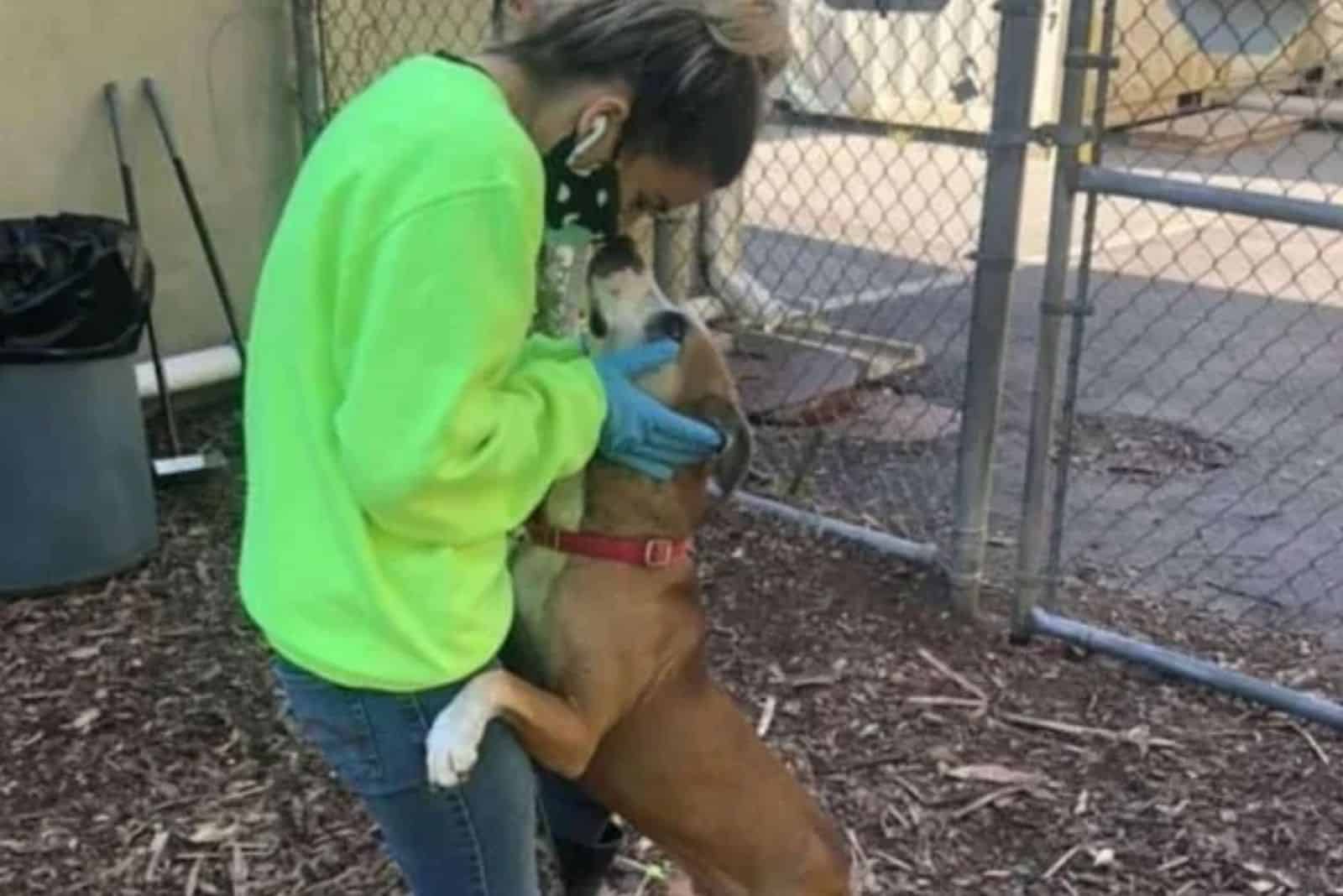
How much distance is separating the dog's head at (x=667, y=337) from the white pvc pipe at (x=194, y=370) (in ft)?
9.96

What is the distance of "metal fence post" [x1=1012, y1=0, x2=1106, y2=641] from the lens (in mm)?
3484

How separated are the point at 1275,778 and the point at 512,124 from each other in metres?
2.39

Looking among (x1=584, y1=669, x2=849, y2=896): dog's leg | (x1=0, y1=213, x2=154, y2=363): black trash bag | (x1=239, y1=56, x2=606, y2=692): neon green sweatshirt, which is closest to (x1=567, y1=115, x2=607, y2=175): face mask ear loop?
(x1=239, y1=56, x2=606, y2=692): neon green sweatshirt

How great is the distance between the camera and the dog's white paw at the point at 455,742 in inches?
68.7

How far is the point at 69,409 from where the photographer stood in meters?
4.05

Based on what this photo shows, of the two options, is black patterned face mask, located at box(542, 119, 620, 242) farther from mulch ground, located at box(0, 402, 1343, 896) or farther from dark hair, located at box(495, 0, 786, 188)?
mulch ground, located at box(0, 402, 1343, 896)

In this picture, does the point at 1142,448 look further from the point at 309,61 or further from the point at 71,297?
the point at 71,297

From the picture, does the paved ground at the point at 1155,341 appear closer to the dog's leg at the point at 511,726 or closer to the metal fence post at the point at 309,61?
the metal fence post at the point at 309,61

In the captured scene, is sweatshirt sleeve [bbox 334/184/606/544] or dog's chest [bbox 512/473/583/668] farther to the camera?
dog's chest [bbox 512/473/583/668]

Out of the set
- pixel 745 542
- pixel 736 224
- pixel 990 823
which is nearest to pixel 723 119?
pixel 990 823

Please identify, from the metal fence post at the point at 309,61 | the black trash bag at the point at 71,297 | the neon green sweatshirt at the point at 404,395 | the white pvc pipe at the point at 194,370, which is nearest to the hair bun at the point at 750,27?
the neon green sweatshirt at the point at 404,395

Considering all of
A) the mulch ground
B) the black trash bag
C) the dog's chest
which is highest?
the dog's chest

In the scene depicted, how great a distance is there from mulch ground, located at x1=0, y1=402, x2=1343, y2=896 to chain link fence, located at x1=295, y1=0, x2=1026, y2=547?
2.20ft

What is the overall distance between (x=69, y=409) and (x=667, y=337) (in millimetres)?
2198
